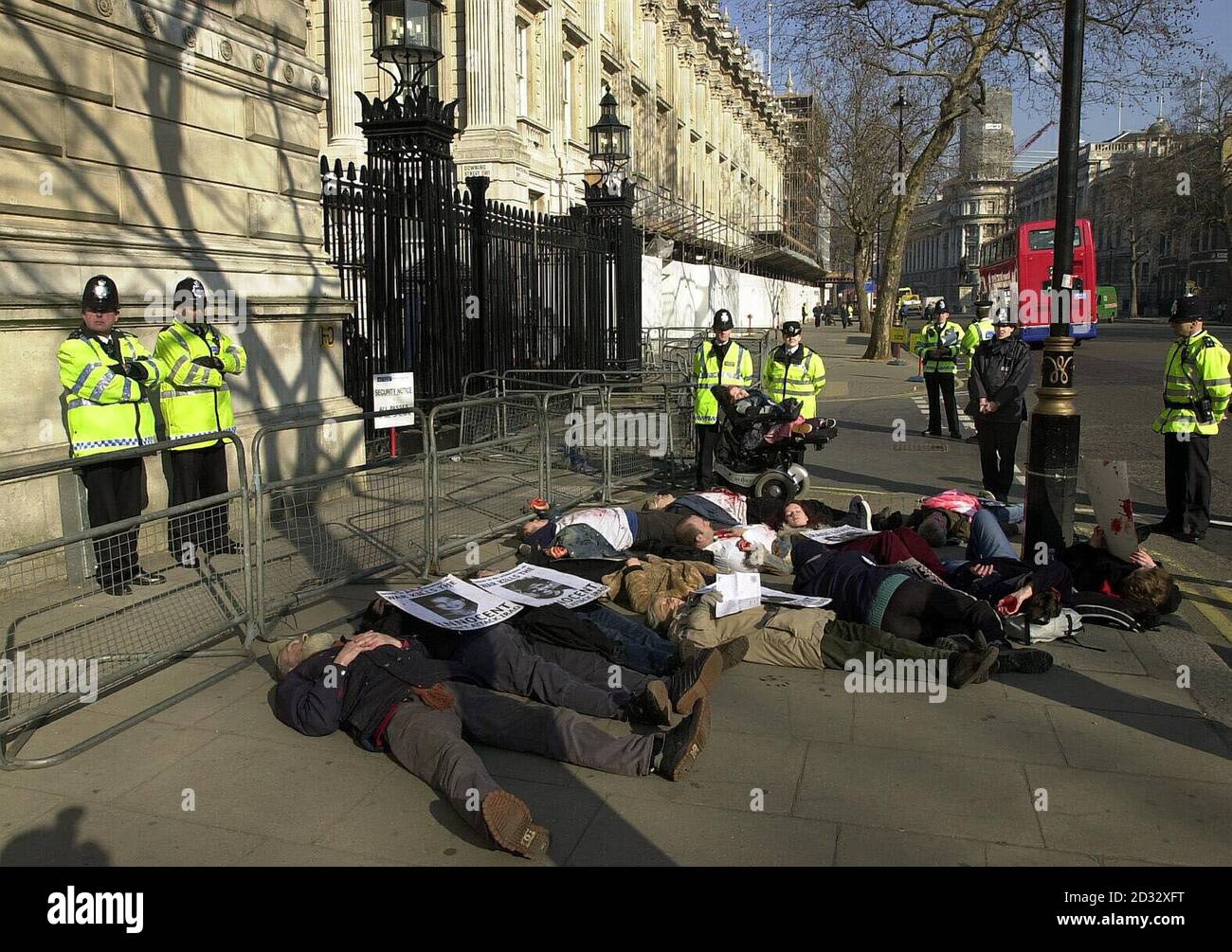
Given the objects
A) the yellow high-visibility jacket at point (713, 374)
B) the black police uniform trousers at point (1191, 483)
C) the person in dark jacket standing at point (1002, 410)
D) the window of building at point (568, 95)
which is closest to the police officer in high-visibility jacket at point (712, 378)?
the yellow high-visibility jacket at point (713, 374)

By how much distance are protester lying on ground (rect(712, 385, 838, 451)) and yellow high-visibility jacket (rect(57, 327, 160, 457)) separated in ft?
16.7

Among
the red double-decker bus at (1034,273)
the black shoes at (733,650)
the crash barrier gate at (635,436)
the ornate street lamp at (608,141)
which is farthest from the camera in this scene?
the red double-decker bus at (1034,273)

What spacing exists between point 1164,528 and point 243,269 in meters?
8.32

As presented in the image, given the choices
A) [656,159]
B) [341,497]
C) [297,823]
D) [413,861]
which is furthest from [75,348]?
[656,159]

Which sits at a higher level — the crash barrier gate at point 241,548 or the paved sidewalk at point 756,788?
the crash barrier gate at point 241,548

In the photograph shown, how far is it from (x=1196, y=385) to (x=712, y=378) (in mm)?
4338

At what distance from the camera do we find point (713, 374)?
10.7 m

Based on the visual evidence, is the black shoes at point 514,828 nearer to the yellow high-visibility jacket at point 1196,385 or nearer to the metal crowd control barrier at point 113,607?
the metal crowd control barrier at point 113,607

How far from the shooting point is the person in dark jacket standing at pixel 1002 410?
10.2m

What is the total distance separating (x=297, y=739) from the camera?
15.1ft

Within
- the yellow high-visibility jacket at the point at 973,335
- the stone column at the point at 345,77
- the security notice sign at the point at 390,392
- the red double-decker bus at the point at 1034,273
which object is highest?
the stone column at the point at 345,77

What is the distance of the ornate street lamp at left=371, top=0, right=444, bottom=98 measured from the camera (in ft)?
36.9

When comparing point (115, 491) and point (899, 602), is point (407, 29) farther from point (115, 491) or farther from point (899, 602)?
point (899, 602)

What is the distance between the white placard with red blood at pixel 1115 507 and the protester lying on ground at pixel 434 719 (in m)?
3.19
